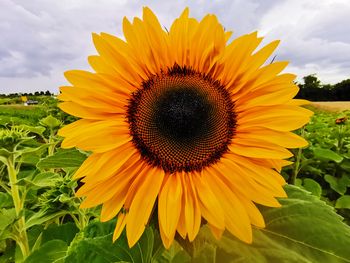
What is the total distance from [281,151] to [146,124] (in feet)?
1.09

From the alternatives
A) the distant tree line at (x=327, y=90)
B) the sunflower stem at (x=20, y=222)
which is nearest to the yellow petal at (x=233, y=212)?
the sunflower stem at (x=20, y=222)

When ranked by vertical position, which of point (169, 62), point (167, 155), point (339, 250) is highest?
point (169, 62)

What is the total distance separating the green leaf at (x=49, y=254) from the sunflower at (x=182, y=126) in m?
0.56

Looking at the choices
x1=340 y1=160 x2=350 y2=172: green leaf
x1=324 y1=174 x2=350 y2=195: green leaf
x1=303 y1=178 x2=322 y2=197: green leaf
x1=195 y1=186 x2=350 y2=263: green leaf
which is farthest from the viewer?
x1=340 y1=160 x2=350 y2=172: green leaf

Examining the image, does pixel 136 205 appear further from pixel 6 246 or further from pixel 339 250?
pixel 6 246

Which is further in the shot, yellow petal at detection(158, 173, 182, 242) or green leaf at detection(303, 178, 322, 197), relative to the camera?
green leaf at detection(303, 178, 322, 197)

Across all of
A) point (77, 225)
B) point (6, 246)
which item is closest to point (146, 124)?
point (77, 225)

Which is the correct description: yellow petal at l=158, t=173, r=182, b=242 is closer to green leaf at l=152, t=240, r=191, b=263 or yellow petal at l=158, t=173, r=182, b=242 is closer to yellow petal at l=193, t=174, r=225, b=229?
yellow petal at l=193, t=174, r=225, b=229

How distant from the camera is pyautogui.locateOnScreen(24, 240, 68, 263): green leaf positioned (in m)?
1.21

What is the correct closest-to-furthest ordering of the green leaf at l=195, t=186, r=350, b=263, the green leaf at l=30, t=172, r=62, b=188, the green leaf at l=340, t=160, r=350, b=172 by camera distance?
the green leaf at l=195, t=186, r=350, b=263, the green leaf at l=30, t=172, r=62, b=188, the green leaf at l=340, t=160, r=350, b=172

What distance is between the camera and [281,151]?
80 centimetres

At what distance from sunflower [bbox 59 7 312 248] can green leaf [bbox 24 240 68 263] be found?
0.56 metres

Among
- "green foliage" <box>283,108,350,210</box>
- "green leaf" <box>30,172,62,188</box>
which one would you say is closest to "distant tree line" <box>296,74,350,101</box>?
"green foliage" <box>283,108,350,210</box>

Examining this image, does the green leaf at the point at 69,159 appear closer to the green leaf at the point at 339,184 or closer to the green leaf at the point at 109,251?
the green leaf at the point at 109,251
